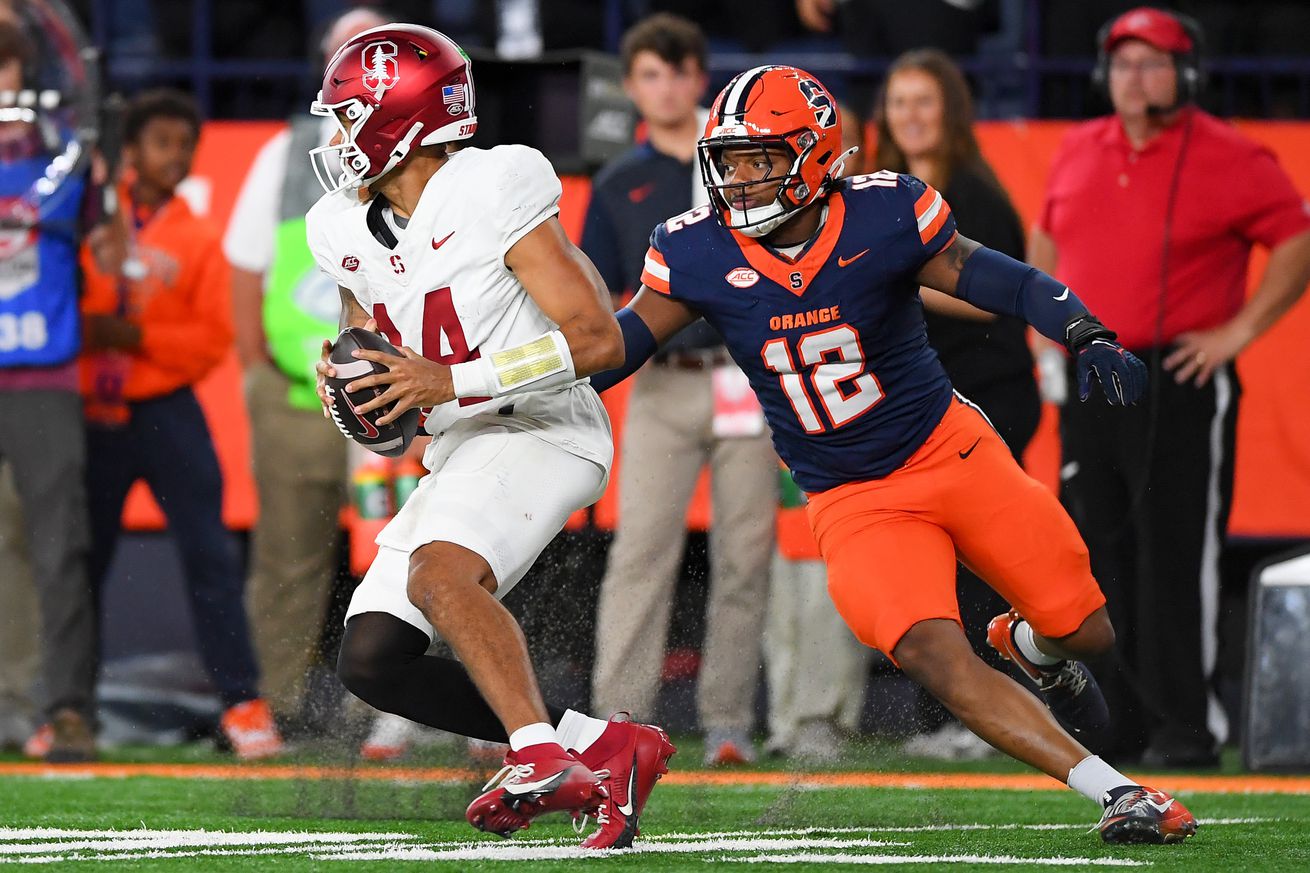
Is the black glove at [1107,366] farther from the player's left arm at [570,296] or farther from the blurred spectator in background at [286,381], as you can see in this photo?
the blurred spectator in background at [286,381]

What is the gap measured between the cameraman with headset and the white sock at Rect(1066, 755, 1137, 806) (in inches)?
80.1

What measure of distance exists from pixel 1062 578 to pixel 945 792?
109cm

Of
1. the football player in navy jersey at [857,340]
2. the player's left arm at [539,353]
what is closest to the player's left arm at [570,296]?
the player's left arm at [539,353]

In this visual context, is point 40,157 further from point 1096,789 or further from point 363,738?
point 1096,789

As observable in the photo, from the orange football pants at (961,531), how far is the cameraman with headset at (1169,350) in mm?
1684

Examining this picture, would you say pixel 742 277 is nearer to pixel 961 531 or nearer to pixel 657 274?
pixel 657 274

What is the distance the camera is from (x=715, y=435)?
20.1 ft

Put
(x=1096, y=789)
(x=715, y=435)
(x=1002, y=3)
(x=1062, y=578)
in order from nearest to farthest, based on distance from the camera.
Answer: (x=1096, y=789)
(x=1062, y=578)
(x=715, y=435)
(x=1002, y=3)

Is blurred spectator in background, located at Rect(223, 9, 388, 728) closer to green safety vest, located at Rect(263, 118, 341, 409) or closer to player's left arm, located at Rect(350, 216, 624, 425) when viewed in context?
green safety vest, located at Rect(263, 118, 341, 409)

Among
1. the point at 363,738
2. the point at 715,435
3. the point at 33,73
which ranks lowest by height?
the point at 363,738

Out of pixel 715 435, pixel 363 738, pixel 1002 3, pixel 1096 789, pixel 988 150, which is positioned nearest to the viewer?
→ pixel 1096 789

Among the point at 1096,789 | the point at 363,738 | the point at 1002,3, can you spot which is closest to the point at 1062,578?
the point at 1096,789

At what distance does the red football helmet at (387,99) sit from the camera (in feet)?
13.4

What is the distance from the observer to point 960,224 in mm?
5961
